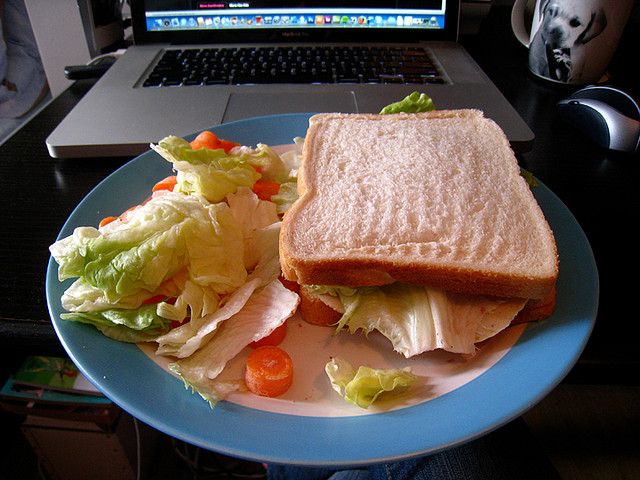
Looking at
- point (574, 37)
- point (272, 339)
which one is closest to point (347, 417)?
point (272, 339)

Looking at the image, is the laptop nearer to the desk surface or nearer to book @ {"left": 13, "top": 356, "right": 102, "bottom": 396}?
the desk surface

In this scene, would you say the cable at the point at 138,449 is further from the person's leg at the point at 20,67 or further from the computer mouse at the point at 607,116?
the person's leg at the point at 20,67

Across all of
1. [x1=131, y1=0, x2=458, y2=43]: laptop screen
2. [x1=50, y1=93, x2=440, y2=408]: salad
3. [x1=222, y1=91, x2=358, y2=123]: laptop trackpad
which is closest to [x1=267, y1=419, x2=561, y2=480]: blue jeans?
[x1=50, y1=93, x2=440, y2=408]: salad

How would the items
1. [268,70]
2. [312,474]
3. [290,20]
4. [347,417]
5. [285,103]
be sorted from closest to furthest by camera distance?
[347,417]
[312,474]
[285,103]
[268,70]
[290,20]

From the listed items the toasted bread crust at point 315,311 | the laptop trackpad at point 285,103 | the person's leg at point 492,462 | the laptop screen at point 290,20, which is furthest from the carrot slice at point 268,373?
the laptop screen at point 290,20

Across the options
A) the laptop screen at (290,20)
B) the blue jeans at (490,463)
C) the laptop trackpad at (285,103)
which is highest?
the laptop screen at (290,20)

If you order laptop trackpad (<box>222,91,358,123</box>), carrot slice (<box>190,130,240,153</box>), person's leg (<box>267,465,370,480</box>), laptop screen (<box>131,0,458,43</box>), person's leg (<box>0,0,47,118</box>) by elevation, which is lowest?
person's leg (<box>267,465,370,480</box>)

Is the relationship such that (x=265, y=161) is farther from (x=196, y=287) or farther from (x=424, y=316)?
(x=424, y=316)
